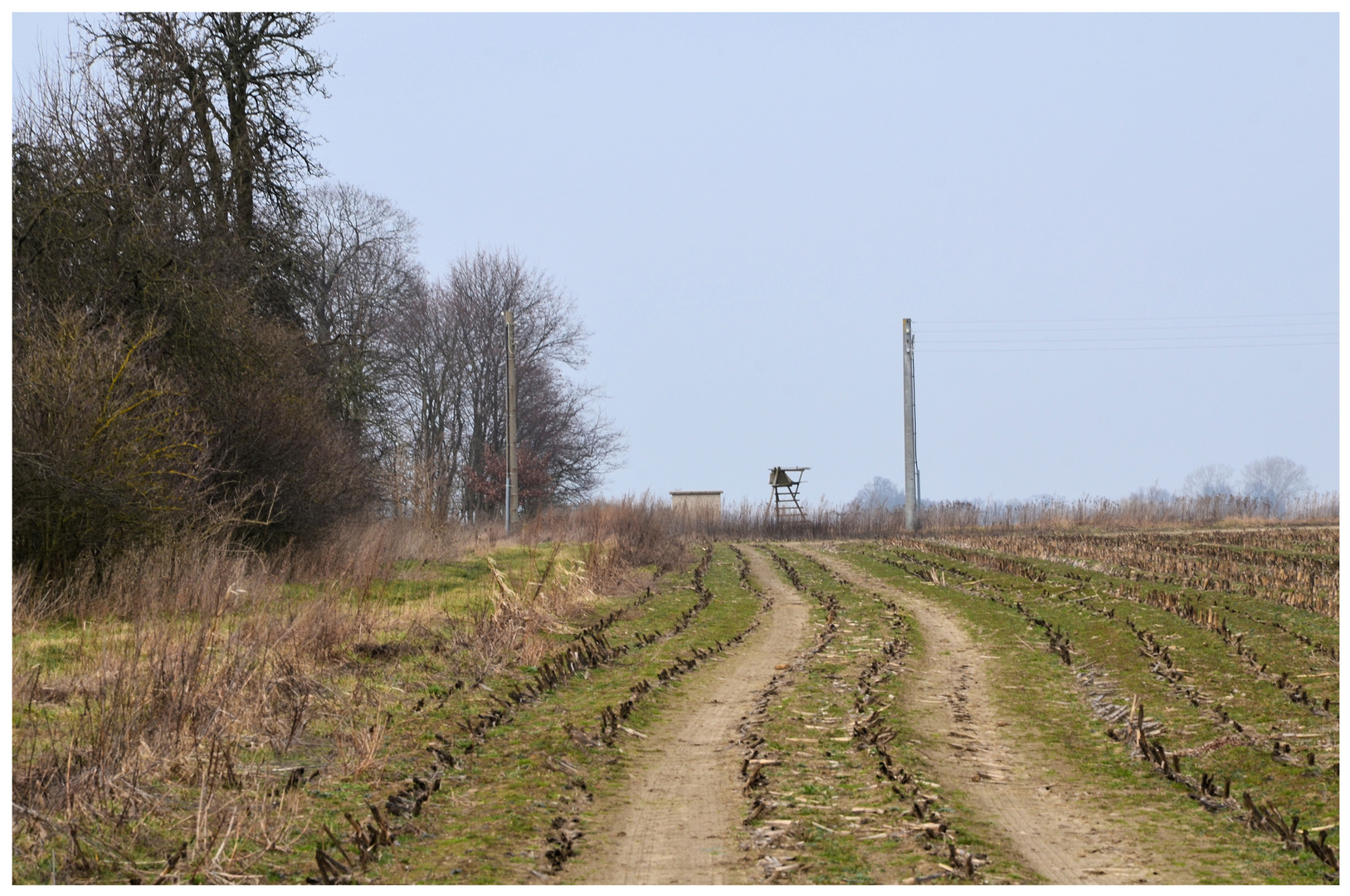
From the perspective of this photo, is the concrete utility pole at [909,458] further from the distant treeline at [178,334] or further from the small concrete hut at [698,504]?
the distant treeline at [178,334]

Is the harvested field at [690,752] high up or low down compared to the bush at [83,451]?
down

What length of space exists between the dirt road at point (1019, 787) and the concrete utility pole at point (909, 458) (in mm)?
30304

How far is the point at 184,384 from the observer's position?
16484 mm

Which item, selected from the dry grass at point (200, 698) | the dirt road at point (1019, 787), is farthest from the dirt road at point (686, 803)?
the dry grass at point (200, 698)

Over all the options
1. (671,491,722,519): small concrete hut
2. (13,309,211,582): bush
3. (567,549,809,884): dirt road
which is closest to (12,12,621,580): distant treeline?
(13,309,211,582): bush

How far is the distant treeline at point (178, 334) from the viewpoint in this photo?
12531 millimetres

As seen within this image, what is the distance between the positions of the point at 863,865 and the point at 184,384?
47.6 ft

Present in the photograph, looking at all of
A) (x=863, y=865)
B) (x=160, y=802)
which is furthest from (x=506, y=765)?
(x=863, y=865)

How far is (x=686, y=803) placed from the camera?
5.90 m

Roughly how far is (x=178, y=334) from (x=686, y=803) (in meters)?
13.9

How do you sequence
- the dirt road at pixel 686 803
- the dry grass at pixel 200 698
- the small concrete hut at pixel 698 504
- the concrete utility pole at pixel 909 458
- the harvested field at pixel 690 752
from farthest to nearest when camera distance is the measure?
the small concrete hut at pixel 698 504 → the concrete utility pole at pixel 909 458 → the dry grass at pixel 200 698 → the harvested field at pixel 690 752 → the dirt road at pixel 686 803

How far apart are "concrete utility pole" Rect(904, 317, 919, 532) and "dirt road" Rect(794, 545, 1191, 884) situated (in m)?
30.3

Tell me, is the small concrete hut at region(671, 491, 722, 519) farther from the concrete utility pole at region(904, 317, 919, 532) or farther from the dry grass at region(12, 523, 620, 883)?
the dry grass at region(12, 523, 620, 883)

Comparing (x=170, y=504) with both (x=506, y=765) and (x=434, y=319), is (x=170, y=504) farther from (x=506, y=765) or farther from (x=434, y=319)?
(x=434, y=319)
